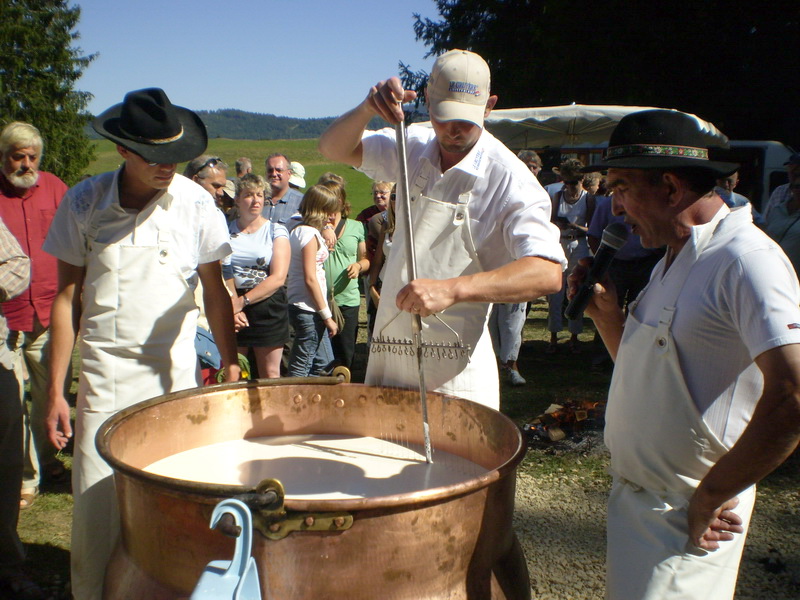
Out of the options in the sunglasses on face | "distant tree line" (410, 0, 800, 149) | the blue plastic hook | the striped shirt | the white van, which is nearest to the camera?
the blue plastic hook

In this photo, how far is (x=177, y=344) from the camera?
8.07ft

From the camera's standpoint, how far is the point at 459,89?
6.64ft

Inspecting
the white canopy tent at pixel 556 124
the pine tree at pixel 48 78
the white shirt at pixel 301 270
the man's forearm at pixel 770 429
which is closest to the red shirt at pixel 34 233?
the white shirt at pixel 301 270

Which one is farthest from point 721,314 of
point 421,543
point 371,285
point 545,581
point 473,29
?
point 473,29

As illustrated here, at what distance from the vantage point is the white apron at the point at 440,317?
2.17 metres

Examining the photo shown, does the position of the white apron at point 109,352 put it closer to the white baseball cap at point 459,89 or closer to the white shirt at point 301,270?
the white baseball cap at point 459,89

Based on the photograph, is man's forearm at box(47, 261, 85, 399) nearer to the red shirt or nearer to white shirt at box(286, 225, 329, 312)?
the red shirt

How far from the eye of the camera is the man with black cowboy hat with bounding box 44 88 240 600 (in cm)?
229

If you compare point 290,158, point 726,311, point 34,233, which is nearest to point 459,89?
point 726,311

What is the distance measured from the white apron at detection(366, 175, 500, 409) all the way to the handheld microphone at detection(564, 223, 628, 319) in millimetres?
341

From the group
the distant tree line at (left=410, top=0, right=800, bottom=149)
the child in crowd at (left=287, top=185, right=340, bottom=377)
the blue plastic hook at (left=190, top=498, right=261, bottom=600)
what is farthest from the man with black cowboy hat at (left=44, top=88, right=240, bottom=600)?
the distant tree line at (left=410, top=0, right=800, bottom=149)

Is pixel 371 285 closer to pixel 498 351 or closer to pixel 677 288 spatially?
pixel 498 351

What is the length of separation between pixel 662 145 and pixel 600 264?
379 millimetres

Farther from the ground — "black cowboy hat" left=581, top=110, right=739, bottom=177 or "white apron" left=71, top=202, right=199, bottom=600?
"black cowboy hat" left=581, top=110, right=739, bottom=177
